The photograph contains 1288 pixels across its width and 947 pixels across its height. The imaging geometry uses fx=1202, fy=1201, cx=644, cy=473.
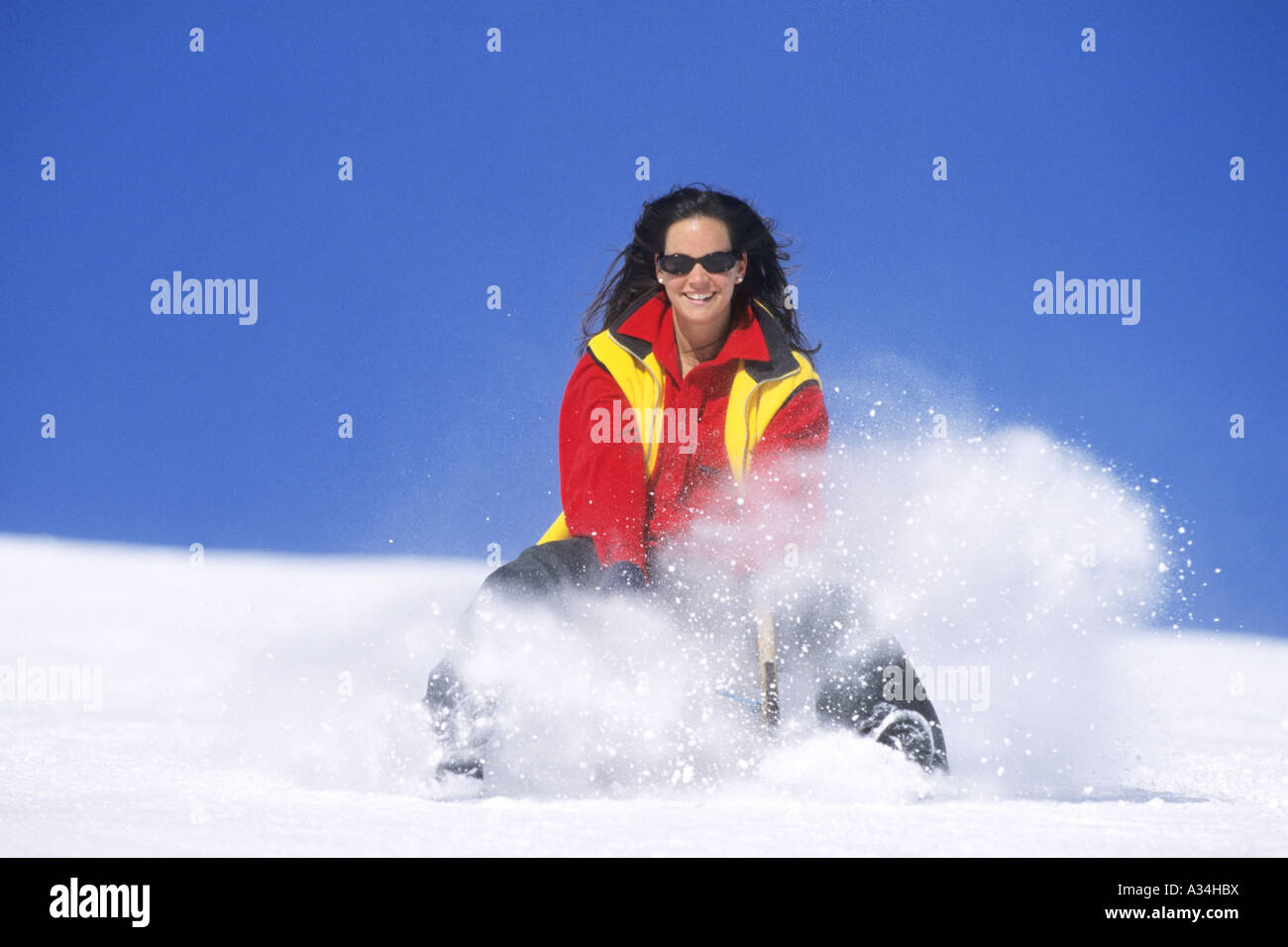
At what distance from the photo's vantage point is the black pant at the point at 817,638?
3.88 m

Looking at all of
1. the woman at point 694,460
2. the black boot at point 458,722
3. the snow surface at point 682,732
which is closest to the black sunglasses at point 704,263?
the woman at point 694,460

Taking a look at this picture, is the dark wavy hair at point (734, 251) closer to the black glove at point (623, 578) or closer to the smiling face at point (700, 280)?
the smiling face at point (700, 280)

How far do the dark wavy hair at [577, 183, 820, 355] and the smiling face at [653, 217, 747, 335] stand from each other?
0.04 meters

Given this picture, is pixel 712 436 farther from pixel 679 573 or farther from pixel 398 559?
pixel 398 559

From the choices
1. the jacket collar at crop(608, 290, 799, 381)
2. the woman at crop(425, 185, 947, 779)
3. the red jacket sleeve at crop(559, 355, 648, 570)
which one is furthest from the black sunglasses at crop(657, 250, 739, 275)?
the red jacket sleeve at crop(559, 355, 648, 570)

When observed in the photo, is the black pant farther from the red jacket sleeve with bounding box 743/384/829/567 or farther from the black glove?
the red jacket sleeve with bounding box 743/384/829/567

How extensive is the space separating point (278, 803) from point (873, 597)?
2.06 metres

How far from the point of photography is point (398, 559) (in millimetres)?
5695

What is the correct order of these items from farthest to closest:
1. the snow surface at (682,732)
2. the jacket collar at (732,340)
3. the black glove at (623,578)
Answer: the jacket collar at (732,340) < the black glove at (623,578) < the snow surface at (682,732)

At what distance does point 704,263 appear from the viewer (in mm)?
4406

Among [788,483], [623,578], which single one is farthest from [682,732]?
[788,483]

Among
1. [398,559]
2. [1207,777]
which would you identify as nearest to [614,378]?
[398,559]

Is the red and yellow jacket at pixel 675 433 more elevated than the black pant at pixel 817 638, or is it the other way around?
the red and yellow jacket at pixel 675 433

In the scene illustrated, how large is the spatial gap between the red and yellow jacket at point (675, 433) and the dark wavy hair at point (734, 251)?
239 millimetres
